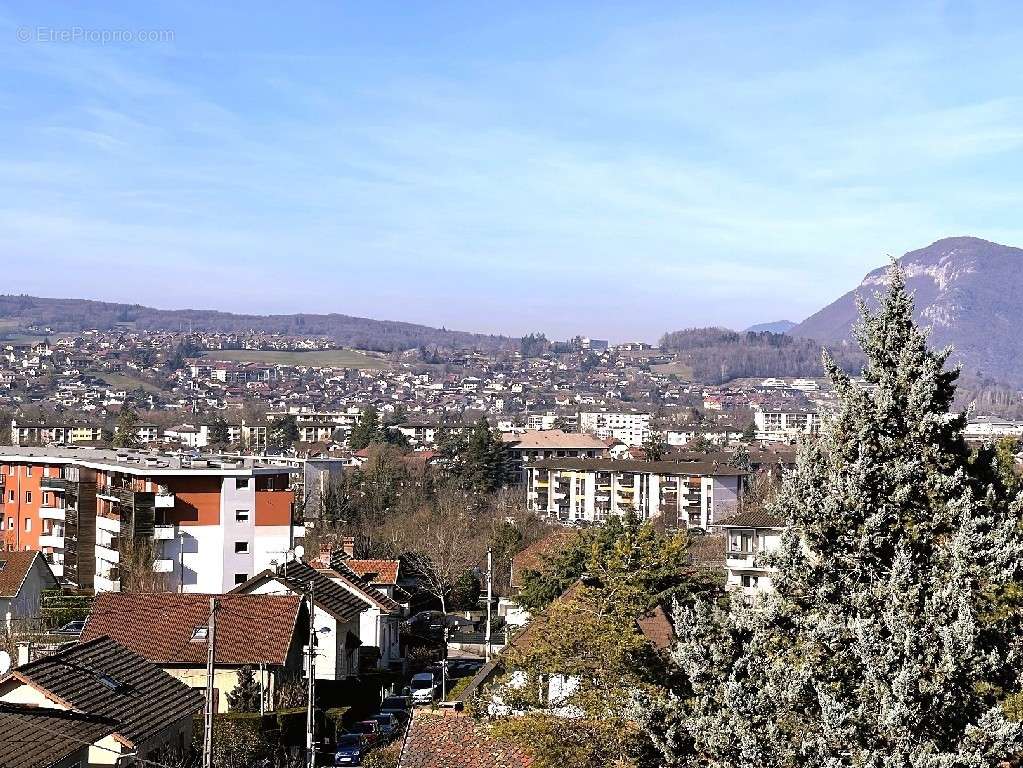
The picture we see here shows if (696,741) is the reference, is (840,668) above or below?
above

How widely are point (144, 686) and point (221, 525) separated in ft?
68.7

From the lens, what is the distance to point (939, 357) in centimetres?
966

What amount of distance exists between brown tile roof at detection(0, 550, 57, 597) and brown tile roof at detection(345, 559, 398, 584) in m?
7.88

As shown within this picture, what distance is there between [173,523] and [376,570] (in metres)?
6.80

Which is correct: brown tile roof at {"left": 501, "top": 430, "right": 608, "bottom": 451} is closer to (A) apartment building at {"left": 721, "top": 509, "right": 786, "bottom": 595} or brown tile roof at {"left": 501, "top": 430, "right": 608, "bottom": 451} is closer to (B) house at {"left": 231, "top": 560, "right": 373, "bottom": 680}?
(A) apartment building at {"left": 721, "top": 509, "right": 786, "bottom": 595}

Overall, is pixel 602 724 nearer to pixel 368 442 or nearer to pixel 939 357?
pixel 939 357

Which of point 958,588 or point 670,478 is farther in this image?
point 670,478

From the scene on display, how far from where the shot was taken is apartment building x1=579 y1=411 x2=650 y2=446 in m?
138

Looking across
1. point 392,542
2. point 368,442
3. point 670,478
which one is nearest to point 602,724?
point 392,542

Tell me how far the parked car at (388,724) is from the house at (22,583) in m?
11.4

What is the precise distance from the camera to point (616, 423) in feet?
481

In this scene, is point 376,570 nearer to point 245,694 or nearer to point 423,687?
point 423,687

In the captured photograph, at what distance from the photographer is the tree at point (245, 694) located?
20562 mm

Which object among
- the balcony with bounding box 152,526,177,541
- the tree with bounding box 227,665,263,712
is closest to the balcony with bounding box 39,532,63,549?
the balcony with bounding box 152,526,177,541
